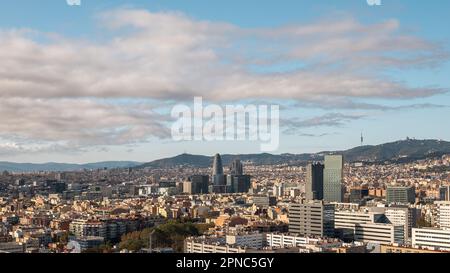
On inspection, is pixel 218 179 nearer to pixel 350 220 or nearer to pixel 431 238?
pixel 350 220

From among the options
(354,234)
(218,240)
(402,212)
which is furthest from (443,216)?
(218,240)

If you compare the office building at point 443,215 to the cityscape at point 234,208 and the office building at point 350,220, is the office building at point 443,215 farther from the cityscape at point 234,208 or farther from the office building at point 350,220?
the office building at point 350,220

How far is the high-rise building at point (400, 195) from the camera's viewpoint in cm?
1648

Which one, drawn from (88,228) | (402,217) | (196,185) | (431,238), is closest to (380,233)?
(431,238)

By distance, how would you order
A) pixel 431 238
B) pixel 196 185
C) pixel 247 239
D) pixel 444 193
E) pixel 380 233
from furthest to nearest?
pixel 196 185 < pixel 444 193 < pixel 380 233 < pixel 431 238 < pixel 247 239

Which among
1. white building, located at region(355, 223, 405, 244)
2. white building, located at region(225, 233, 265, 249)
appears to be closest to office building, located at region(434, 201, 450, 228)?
white building, located at region(355, 223, 405, 244)

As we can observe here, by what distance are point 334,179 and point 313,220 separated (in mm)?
6661

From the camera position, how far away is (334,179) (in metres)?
18.0

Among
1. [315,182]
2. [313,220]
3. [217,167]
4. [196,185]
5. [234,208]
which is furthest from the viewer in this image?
[196,185]

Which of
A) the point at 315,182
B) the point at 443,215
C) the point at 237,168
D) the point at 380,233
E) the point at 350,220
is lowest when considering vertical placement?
the point at 380,233
